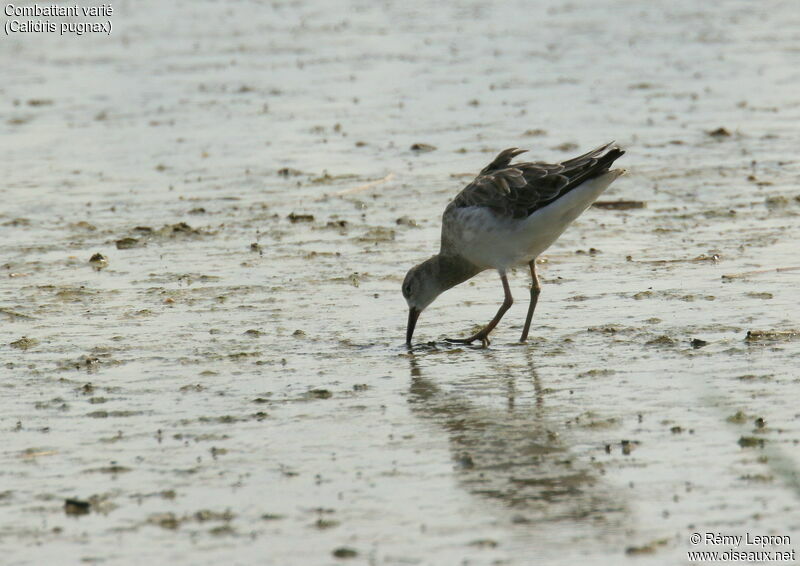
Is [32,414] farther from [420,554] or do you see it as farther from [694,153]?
[694,153]

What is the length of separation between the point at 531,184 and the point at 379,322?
1.45 metres

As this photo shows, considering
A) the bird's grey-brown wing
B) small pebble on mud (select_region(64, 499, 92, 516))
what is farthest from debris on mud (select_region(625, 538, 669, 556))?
the bird's grey-brown wing

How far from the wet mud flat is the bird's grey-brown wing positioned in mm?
864

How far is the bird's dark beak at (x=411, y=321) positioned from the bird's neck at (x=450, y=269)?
37 centimetres

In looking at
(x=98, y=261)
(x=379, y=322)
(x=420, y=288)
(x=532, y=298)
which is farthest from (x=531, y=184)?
(x=98, y=261)

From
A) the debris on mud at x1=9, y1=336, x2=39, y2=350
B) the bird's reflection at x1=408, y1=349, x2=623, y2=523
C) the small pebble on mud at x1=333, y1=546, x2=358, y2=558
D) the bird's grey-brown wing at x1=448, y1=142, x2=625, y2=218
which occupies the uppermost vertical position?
the bird's grey-brown wing at x1=448, y1=142, x2=625, y2=218

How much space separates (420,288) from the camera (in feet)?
32.2

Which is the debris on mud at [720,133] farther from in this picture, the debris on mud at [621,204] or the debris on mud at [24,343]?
the debris on mud at [24,343]

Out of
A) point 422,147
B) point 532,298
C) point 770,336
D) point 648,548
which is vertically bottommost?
point 648,548

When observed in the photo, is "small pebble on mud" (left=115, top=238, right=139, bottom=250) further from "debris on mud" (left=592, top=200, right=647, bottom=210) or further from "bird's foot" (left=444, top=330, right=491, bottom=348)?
"debris on mud" (left=592, top=200, right=647, bottom=210)

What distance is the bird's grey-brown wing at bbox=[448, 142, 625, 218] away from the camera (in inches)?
372

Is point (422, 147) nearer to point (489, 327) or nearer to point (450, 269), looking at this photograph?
point (450, 269)

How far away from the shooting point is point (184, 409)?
7898 mm

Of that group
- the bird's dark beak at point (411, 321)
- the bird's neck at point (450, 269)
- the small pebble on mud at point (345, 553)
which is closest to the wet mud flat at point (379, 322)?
the small pebble on mud at point (345, 553)
